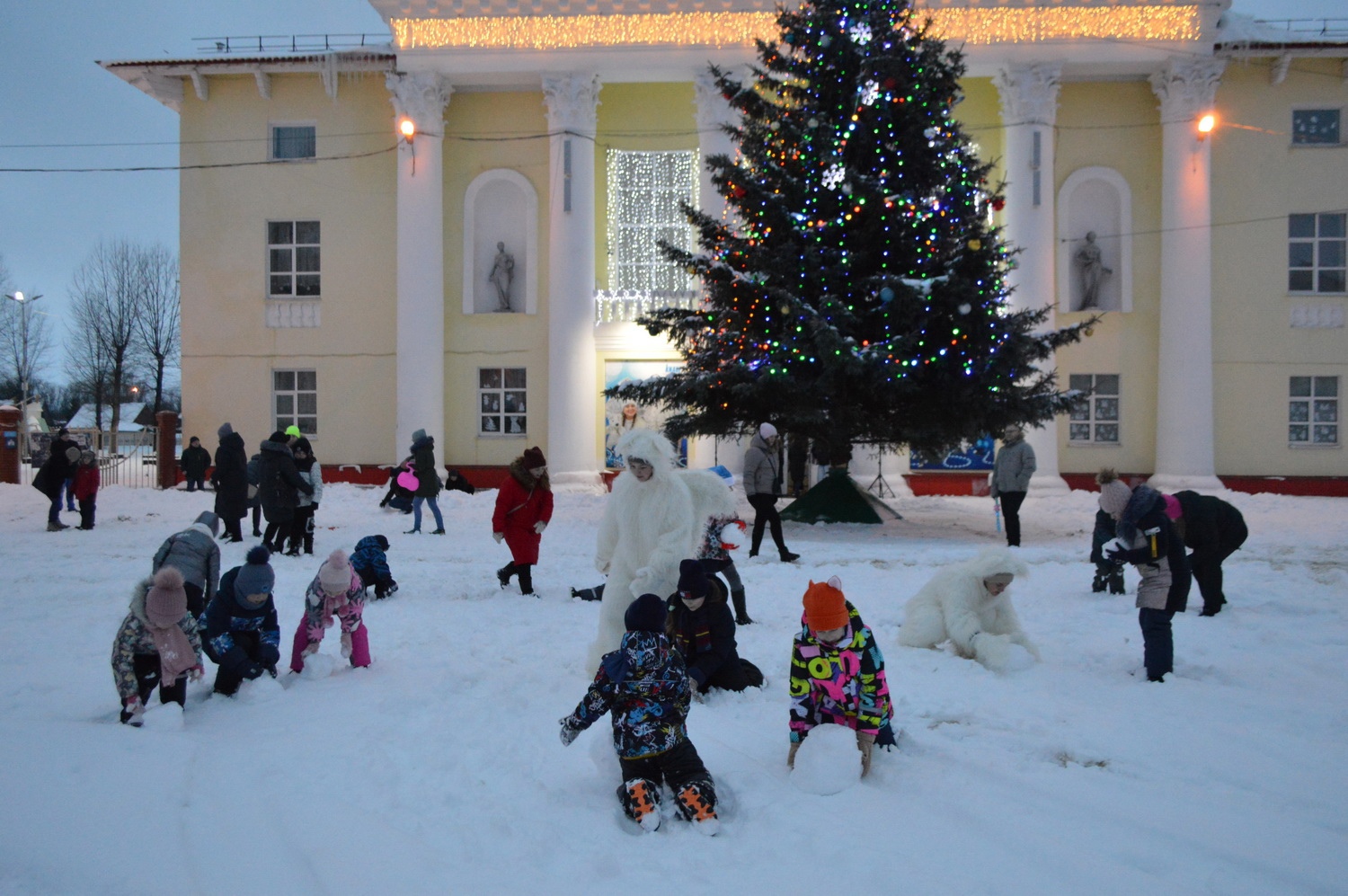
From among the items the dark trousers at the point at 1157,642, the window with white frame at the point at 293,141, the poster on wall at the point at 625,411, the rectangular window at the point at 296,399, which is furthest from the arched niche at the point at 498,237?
the dark trousers at the point at 1157,642

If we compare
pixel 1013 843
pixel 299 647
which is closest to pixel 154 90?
pixel 299 647

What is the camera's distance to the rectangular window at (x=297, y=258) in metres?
23.7

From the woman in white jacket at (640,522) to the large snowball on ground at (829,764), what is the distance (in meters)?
1.70

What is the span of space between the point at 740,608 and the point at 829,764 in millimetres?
3566

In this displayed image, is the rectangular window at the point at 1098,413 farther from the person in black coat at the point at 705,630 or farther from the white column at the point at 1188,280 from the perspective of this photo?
the person in black coat at the point at 705,630

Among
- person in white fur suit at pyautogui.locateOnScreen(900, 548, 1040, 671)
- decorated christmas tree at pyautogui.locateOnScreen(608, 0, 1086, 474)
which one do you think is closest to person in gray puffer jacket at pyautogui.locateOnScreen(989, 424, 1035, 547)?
decorated christmas tree at pyautogui.locateOnScreen(608, 0, 1086, 474)

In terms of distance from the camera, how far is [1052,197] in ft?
73.8

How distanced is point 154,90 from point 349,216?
6.04m

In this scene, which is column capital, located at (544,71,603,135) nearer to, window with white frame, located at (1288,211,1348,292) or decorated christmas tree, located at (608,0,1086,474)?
decorated christmas tree, located at (608,0,1086,474)

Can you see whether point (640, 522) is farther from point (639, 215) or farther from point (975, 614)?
point (639, 215)

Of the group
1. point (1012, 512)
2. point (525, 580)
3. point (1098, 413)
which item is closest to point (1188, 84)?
point (1098, 413)

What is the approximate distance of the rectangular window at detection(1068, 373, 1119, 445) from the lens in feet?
75.7

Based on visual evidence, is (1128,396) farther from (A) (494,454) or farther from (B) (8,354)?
(B) (8,354)

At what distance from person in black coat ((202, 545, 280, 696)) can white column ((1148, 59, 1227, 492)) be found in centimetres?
2094
